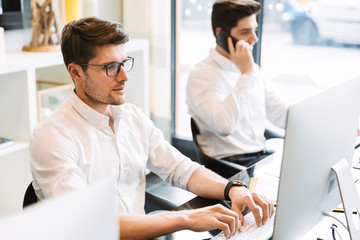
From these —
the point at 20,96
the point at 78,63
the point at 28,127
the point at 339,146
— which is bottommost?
the point at 28,127

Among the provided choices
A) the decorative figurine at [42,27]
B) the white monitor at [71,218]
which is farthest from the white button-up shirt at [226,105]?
the white monitor at [71,218]

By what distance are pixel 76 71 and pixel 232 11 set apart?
45.3 inches

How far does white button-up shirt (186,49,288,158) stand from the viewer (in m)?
2.52

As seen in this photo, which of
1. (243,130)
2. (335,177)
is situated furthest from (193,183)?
(243,130)

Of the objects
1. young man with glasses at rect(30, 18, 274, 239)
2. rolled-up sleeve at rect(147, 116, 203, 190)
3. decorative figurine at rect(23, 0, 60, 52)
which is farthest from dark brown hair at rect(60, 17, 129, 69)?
decorative figurine at rect(23, 0, 60, 52)

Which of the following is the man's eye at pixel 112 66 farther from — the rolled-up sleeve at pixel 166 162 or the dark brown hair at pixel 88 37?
the rolled-up sleeve at pixel 166 162

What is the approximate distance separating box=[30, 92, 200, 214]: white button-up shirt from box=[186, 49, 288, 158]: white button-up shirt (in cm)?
60

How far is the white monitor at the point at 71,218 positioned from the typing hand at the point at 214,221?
0.60 metres

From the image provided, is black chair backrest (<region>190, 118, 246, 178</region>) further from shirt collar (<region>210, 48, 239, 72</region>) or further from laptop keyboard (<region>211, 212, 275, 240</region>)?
laptop keyboard (<region>211, 212, 275, 240</region>)

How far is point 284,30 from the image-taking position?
358cm

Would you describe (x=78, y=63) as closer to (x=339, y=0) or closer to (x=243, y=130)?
(x=243, y=130)

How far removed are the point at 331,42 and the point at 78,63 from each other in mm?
2237

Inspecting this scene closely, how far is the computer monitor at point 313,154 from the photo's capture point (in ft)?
3.90

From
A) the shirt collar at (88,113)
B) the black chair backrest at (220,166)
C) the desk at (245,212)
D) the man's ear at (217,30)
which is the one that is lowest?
the black chair backrest at (220,166)
